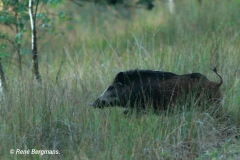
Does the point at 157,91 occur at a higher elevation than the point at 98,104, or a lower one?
higher

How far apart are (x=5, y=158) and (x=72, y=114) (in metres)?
1.15

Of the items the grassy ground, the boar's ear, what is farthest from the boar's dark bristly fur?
the grassy ground

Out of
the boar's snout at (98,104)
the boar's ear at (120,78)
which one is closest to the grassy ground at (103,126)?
the boar's snout at (98,104)

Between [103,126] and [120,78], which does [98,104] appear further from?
[103,126]

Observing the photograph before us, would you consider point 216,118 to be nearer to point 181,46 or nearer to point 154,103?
point 154,103

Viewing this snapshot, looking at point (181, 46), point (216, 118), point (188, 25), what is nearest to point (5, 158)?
point (216, 118)

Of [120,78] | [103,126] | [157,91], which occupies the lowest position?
[103,126]

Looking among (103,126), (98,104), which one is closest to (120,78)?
(98,104)

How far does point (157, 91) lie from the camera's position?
21.7 ft

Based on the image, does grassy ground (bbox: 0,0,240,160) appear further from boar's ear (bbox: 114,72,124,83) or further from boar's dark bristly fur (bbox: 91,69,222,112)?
boar's ear (bbox: 114,72,124,83)

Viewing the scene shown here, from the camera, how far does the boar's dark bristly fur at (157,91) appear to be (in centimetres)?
639

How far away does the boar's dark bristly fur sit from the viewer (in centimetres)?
639

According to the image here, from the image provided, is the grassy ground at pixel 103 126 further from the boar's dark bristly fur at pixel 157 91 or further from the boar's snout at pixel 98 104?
the boar's dark bristly fur at pixel 157 91

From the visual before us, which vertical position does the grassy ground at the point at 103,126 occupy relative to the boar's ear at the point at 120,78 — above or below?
below
